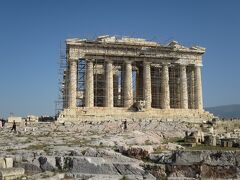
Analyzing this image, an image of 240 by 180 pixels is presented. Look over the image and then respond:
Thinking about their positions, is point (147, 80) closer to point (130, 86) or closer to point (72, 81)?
point (130, 86)

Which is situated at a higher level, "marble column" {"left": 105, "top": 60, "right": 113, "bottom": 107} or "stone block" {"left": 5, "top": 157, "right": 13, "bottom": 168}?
"marble column" {"left": 105, "top": 60, "right": 113, "bottom": 107}

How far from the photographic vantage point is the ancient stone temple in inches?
2315

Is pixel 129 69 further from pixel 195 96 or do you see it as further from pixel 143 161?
pixel 143 161

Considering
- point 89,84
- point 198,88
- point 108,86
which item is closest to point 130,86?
point 108,86

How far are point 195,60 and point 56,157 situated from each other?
52.5 meters

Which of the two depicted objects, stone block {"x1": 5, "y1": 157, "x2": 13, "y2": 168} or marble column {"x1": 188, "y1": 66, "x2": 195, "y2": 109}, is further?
marble column {"x1": 188, "y1": 66, "x2": 195, "y2": 109}

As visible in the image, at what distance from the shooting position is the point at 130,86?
6166 centimetres

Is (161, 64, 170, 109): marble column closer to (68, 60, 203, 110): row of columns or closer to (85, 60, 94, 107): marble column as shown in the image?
(68, 60, 203, 110): row of columns

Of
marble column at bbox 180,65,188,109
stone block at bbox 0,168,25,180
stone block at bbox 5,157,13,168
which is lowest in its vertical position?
stone block at bbox 0,168,25,180

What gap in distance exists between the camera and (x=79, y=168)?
615 inches

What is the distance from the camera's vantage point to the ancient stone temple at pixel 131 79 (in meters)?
58.8

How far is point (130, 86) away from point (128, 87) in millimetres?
432

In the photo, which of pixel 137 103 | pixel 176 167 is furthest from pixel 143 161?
pixel 137 103

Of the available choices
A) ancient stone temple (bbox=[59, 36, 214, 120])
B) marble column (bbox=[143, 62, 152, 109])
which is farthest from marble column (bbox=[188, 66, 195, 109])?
marble column (bbox=[143, 62, 152, 109])
